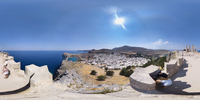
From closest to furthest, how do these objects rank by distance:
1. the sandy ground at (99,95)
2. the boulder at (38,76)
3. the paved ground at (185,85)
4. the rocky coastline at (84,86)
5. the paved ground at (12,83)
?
the sandy ground at (99,95) < the paved ground at (185,85) < the paved ground at (12,83) < the boulder at (38,76) < the rocky coastline at (84,86)

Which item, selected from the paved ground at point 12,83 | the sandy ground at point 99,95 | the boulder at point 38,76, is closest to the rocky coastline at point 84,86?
the sandy ground at point 99,95

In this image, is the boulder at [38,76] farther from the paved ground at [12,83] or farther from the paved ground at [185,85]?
the paved ground at [185,85]

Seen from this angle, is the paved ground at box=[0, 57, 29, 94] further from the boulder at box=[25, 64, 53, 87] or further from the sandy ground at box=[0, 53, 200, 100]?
the sandy ground at box=[0, 53, 200, 100]

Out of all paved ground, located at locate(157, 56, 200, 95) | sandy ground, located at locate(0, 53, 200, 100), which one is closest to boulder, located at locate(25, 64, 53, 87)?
sandy ground, located at locate(0, 53, 200, 100)

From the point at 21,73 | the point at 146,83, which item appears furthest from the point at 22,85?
the point at 146,83

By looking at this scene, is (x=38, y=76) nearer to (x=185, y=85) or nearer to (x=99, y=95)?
(x=99, y=95)

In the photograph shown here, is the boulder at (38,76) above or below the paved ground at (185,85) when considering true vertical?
above
